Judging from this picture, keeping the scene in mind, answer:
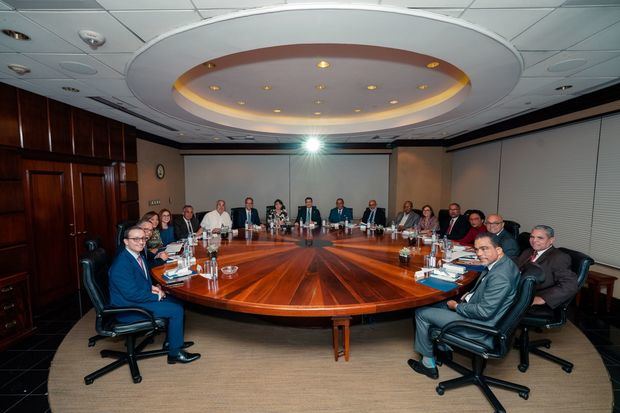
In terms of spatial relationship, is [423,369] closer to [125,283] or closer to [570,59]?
[125,283]

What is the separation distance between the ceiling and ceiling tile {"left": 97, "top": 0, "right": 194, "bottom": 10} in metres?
0.01

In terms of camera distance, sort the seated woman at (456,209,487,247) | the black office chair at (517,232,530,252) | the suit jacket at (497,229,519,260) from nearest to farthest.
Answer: the suit jacket at (497,229,519,260), the black office chair at (517,232,530,252), the seated woman at (456,209,487,247)

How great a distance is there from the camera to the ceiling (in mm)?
2109

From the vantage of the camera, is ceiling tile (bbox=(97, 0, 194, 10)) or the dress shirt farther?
the dress shirt

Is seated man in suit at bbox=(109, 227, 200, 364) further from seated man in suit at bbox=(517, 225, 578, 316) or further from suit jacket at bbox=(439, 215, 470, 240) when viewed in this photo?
suit jacket at bbox=(439, 215, 470, 240)

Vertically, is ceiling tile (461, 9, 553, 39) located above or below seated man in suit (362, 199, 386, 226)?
above

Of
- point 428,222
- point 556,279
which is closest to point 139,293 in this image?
point 556,279

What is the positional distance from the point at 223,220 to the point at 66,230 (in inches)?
109

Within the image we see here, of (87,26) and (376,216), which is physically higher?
(87,26)

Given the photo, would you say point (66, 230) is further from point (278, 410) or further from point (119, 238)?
point (278, 410)

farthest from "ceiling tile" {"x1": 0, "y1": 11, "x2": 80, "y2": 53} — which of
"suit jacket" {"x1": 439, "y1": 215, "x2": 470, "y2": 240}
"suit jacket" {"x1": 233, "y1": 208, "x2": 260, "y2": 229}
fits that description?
"suit jacket" {"x1": 439, "y1": 215, "x2": 470, "y2": 240}

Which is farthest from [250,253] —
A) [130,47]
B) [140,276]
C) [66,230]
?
[66,230]

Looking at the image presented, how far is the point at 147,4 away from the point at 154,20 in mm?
219

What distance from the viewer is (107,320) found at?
2.63 meters
